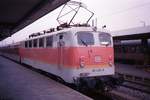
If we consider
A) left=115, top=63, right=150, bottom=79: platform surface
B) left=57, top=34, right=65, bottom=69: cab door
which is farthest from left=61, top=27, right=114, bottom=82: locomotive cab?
left=115, top=63, right=150, bottom=79: platform surface

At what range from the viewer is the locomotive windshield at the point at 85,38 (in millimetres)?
10898

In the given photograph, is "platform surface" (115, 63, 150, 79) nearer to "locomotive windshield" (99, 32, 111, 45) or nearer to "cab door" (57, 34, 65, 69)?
"locomotive windshield" (99, 32, 111, 45)

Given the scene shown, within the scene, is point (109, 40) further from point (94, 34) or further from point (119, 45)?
point (119, 45)

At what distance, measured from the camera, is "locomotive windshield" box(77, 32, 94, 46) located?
Result: 10.9m

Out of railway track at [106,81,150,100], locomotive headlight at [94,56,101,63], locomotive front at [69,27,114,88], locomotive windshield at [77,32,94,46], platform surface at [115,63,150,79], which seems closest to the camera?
locomotive front at [69,27,114,88]

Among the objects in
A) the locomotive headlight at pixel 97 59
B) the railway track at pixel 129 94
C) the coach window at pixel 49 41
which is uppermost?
the coach window at pixel 49 41

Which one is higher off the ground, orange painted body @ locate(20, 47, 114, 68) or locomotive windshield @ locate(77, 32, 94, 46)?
locomotive windshield @ locate(77, 32, 94, 46)

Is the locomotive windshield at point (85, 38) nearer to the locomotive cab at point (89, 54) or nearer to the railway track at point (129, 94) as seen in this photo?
the locomotive cab at point (89, 54)

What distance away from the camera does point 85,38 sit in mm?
11086

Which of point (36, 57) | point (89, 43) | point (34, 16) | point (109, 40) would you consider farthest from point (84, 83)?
point (34, 16)

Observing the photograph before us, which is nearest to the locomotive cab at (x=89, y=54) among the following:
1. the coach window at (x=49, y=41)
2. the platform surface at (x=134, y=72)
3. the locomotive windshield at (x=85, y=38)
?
the locomotive windshield at (x=85, y=38)

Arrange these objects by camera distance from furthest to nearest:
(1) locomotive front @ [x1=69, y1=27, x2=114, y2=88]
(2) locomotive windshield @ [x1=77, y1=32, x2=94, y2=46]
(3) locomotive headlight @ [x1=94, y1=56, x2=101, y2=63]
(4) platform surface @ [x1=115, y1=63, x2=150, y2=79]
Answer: (4) platform surface @ [x1=115, y1=63, x2=150, y2=79] → (3) locomotive headlight @ [x1=94, y1=56, x2=101, y2=63] → (2) locomotive windshield @ [x1=77, y1=32, x2=94, y2=46] → (1) locomotive front @ [x1=69, y1=27, x2=114, y2=88]

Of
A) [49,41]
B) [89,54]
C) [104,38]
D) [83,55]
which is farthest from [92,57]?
[49,41]

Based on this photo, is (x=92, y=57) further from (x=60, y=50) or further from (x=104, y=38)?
(x=60, y=50)
